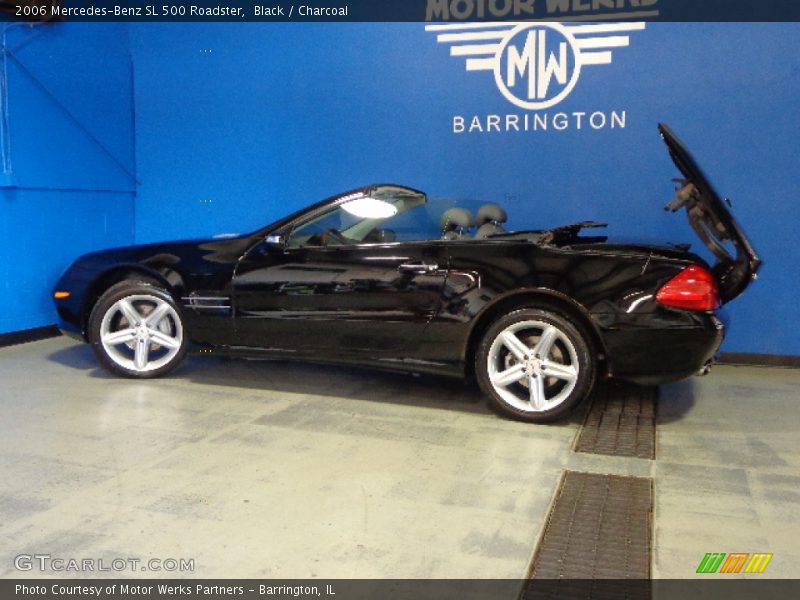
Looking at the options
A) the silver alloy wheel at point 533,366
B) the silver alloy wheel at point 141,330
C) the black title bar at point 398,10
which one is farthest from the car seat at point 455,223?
the black title bar at point 398,10

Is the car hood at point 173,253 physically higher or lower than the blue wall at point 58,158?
lower

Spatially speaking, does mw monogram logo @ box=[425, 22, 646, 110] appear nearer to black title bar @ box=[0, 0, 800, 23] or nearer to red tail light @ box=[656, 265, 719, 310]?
black title bar @ box=[0, 0, 800, 23]

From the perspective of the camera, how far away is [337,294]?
4.62 m

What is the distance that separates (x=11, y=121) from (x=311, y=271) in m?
3.26

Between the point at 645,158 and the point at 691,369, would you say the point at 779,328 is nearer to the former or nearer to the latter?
the point at 645,158

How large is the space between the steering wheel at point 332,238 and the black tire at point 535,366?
3.58 feet

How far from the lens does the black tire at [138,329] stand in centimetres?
505

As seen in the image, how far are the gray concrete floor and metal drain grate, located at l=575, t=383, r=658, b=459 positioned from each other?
0.10m

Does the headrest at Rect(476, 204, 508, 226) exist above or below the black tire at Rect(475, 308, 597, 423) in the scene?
Answer: above

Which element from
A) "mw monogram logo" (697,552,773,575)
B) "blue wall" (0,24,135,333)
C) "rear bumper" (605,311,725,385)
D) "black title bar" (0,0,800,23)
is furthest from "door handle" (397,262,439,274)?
"blue wall" (0,24,135,333)

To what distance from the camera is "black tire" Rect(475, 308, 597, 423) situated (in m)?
4.14

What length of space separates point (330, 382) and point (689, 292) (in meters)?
2.44
